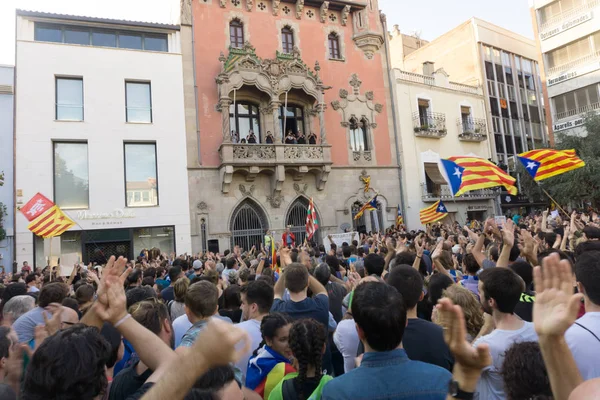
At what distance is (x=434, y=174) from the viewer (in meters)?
27.5

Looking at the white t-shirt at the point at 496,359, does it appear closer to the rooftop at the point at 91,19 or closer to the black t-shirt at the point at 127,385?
the black t-shirt at the point at 127,385

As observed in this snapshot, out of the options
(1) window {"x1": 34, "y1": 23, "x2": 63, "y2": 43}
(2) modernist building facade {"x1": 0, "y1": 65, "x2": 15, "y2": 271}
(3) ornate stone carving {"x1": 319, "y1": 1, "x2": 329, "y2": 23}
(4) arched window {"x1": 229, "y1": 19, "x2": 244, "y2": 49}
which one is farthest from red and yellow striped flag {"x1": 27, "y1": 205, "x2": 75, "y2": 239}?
(3) ornate stone carving {"x1": 319, "y1": 1, "x2": 329, "y2": 23}

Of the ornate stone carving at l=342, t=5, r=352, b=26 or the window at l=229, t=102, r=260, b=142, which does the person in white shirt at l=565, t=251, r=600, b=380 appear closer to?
the window at l=229, t=102, r=260, b=142

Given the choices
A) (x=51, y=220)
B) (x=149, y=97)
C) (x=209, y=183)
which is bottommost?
(x=51, y=220)

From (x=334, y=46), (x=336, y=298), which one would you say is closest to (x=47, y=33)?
(x=334, y=46)

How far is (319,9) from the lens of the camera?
2588 cm

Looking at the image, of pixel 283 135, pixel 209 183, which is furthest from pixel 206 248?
pixel 283 135

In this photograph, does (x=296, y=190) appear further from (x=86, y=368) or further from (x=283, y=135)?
(x=86, y=368)

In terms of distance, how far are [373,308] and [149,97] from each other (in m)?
21.6

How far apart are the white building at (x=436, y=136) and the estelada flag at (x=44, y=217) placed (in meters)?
18.7

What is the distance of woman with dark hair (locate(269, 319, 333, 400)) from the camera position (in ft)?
8.51

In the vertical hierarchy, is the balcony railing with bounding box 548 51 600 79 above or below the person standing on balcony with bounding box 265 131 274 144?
above

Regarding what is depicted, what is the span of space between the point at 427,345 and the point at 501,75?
113 ft

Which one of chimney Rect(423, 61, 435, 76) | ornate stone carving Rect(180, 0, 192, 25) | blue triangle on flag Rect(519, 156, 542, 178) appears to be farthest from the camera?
chimney Rect(423, 61, 435, 76)
